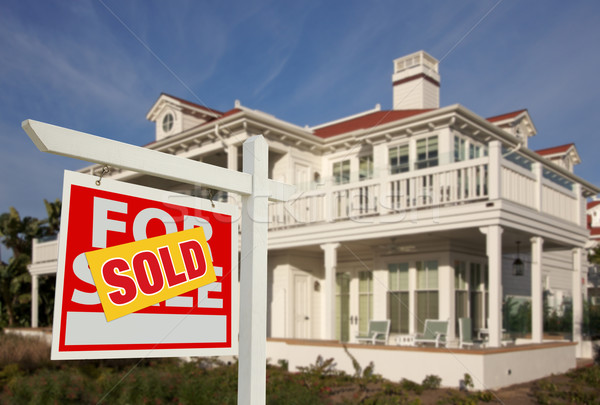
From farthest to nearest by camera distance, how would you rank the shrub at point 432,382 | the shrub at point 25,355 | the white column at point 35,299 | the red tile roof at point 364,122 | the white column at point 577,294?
the white column at point 35,299
the red tile roof at point 364,122
the white column at point 577,294
the shrub at point 25,355
the shrub at point 432,382

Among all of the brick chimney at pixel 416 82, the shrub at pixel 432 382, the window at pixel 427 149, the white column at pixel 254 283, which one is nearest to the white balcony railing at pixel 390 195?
the window at pixel 427 149

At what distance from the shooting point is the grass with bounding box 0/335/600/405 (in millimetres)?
8578

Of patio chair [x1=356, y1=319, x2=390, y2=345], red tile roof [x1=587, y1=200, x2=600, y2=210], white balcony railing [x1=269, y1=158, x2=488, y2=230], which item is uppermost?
red tile roof [x1=587, y1=200, x2=600, y2=210]

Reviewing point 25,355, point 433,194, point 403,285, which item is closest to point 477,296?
point 403,285

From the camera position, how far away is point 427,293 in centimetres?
1528

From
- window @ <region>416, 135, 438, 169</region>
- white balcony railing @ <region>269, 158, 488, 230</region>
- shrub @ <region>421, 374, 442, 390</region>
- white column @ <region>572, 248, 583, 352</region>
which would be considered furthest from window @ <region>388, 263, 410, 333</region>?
white column @ <region>572, 248, 583, 352</region>

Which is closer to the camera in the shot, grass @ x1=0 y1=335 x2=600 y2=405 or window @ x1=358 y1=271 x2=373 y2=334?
grass @ x1=0 y1=335 x2=600 y2=405

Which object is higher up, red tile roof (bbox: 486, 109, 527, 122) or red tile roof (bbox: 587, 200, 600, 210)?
red tile roof (bbox: 486, 109, 527, 122)

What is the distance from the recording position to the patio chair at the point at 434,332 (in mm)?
13219

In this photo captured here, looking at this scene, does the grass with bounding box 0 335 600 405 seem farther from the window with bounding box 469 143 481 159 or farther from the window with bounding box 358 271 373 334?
the window with bounding box 469 143 481 159

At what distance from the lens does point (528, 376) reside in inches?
492

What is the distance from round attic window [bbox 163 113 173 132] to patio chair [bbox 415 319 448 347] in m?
11.8

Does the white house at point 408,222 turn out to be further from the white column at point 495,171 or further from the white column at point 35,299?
the white column at point 35,299

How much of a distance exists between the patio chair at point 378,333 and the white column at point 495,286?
311 cm
